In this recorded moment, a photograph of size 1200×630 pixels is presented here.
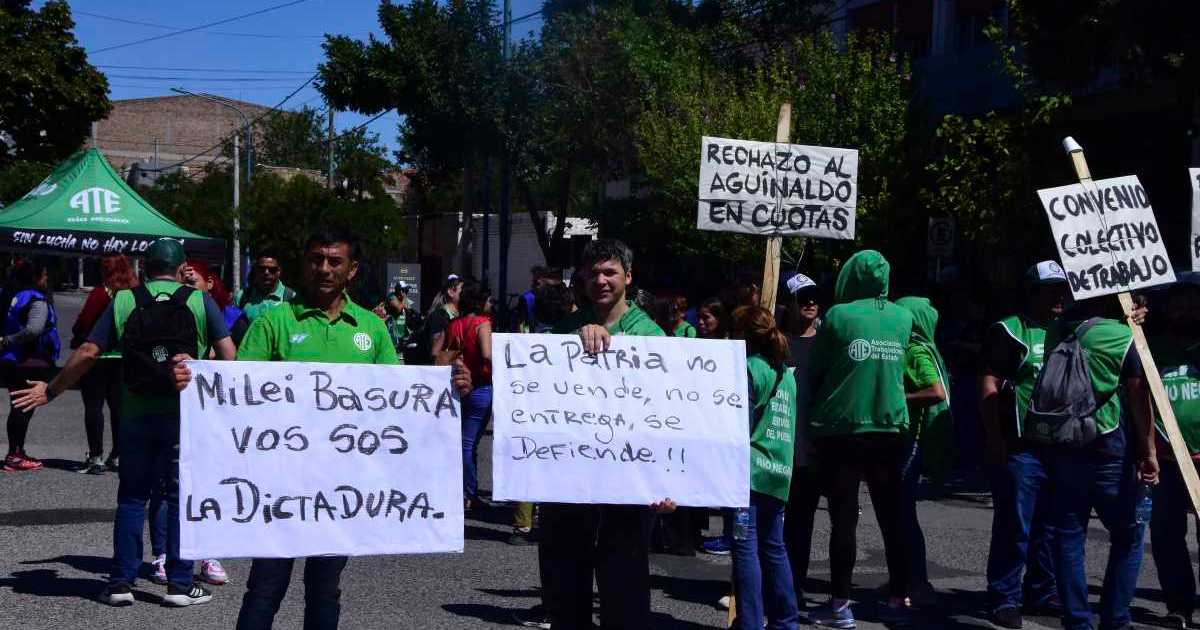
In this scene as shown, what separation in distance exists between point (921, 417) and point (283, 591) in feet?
12.5

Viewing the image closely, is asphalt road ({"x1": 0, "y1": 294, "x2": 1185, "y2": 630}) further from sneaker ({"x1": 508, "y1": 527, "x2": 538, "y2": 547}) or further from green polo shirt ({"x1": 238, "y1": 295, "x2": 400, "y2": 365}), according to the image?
green polo shirt ({"x1": 238, "y1": 295, "x2": 400, "y2": 365})

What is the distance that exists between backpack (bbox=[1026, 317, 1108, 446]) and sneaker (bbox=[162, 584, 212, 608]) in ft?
14.2

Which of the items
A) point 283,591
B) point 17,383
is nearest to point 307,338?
point 283,591

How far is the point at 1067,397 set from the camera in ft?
19.6

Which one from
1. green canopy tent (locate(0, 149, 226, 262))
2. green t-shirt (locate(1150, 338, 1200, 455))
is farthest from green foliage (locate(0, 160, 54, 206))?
green t-shirt (locate(1150, 338, 1200, 455))

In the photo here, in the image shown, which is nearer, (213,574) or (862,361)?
(862,361)

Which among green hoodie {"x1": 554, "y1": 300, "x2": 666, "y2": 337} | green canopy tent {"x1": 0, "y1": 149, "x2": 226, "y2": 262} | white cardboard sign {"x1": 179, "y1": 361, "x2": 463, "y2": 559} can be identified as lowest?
white cardboard sign {"x1": 179, "y1": 361, "x2": 463, "y2": 559}

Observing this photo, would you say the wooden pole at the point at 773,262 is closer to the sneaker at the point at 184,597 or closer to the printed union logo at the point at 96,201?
the sneaker at the point at 184,597

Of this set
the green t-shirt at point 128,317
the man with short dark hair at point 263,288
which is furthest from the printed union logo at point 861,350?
the man with short dark hair at point 263,288

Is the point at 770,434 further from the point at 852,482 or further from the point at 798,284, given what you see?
the point at 798,284

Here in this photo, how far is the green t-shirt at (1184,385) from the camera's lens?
6.59 m

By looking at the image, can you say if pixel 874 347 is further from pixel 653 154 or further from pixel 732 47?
pixel 732 47

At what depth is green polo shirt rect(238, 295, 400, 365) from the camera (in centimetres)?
471

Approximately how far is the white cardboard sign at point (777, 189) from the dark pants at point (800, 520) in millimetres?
1378
